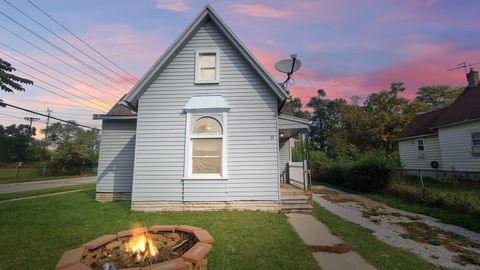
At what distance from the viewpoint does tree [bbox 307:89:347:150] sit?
49281 mm

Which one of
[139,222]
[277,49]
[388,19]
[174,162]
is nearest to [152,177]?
[174,162]

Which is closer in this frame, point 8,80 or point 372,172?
point 372,172

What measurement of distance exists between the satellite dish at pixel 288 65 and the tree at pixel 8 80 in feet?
138

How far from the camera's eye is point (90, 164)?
36.4 metres

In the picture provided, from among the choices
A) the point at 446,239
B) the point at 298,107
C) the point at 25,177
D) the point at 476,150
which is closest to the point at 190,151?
the point at 446,239

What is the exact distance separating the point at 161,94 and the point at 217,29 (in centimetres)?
352

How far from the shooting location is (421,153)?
19.9m

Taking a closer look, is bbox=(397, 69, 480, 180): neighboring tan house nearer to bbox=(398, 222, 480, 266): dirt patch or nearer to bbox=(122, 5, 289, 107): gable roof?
bbox=(398, 222, 480, 266): dirt patch

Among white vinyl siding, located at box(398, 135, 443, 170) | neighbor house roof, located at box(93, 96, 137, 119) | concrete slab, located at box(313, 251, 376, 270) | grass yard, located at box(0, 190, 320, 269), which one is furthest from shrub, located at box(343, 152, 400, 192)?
neighbor house roof, located at box(93, 96, 137, 119)

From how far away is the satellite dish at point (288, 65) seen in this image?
30.9 ft

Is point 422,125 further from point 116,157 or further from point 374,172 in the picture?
point 116,157

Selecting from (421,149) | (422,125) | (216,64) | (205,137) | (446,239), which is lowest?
(446,239)

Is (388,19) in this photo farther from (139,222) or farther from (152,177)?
(139,222)

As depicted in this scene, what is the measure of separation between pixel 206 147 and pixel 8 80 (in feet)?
140
